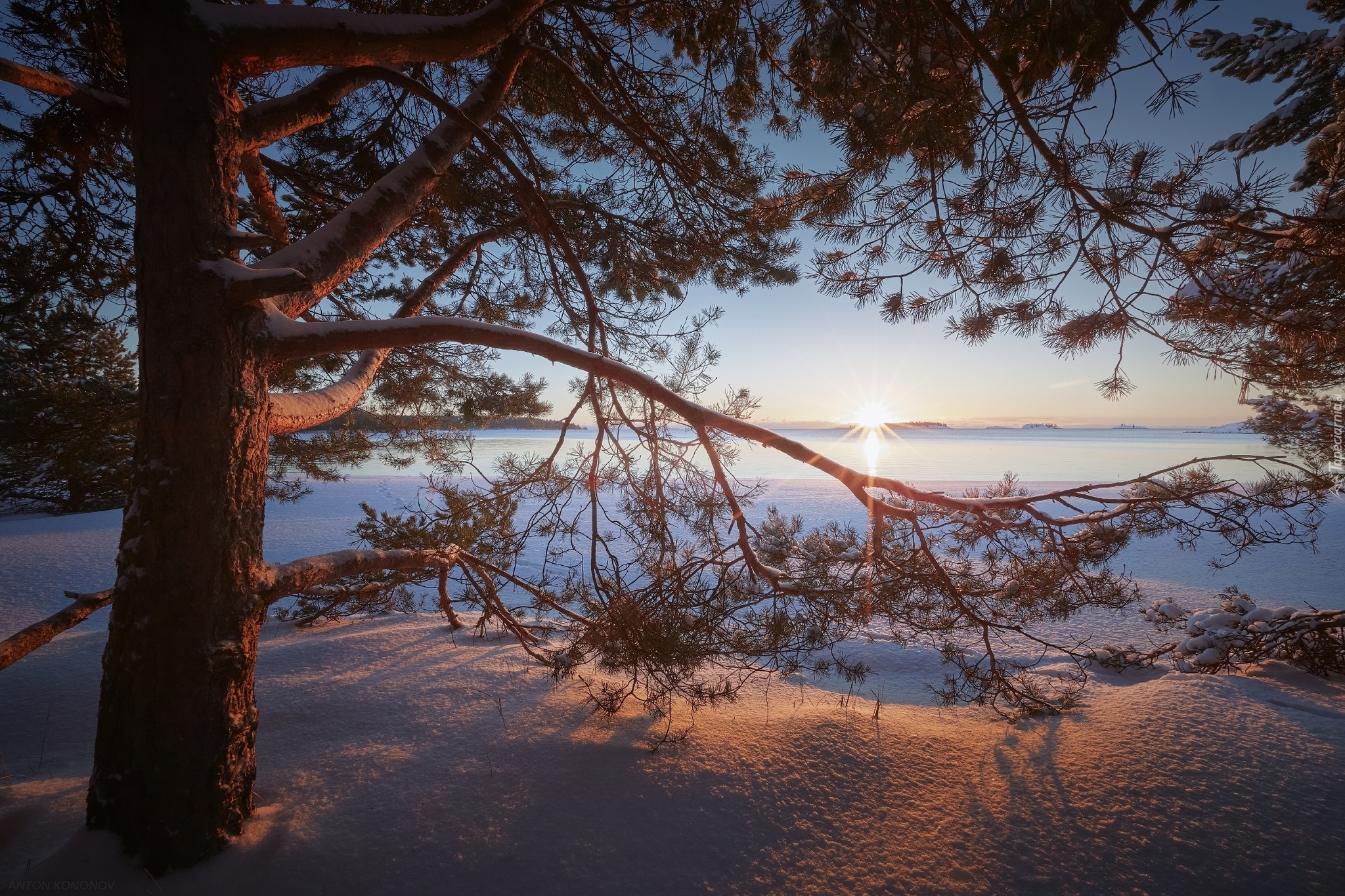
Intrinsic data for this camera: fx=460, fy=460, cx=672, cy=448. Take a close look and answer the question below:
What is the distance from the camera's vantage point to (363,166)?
2.95 metres

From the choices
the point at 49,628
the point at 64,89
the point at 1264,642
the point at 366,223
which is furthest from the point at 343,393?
the point at 1264,642

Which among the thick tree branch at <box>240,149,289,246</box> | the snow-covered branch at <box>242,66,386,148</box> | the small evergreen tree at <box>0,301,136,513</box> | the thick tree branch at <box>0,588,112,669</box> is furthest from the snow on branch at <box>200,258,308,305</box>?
the small evergreen tree at <box>0,301,136,513</box>

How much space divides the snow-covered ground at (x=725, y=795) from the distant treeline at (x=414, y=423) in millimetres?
2061

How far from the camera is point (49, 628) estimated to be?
190 cm

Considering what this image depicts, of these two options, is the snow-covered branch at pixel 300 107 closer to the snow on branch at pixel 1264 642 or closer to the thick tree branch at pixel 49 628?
the thick tree branch at pixel 49 628

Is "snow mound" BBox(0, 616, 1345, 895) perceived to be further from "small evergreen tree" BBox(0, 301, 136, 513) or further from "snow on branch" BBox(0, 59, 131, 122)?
"snow on branch" BBox(0, 59, 131, 122)

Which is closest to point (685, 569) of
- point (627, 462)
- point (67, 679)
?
point (627, 462)

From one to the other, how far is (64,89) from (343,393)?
1321mm

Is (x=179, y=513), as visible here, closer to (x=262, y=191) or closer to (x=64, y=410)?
(x=262, y=191)

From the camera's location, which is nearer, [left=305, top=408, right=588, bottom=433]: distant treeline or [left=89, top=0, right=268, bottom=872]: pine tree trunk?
[left=89, top=0, right=268, bottom=872]: pine tree trunk

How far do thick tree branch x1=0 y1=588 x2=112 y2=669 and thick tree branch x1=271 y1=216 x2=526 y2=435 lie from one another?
0.88 m

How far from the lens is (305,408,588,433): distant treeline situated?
13.9 feet

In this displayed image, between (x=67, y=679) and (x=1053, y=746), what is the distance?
6.33 metres

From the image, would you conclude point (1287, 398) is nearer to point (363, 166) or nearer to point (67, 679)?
point (363, 166)
